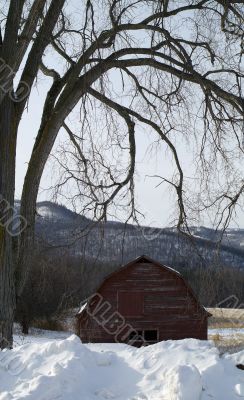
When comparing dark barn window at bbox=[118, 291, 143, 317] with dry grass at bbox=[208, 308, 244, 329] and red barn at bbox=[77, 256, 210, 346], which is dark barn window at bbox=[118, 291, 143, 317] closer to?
red barn at bbox=[77, 256, 210, 346]

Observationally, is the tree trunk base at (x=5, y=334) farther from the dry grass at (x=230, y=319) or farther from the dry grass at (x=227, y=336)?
the dry grass at (x=230, y=319)

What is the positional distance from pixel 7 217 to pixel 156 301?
62.8 ft

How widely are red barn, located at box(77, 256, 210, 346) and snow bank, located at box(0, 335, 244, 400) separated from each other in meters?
19.2

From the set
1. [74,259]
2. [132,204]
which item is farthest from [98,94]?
[74,259]

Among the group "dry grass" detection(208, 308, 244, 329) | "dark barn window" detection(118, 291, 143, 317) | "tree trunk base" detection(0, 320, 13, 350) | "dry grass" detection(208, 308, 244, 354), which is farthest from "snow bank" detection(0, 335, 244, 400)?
"dark barn window" detection(118, 291, 143, 317)

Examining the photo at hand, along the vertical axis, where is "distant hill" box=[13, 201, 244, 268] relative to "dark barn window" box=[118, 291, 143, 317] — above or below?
above

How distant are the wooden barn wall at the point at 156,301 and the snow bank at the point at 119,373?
754 inches

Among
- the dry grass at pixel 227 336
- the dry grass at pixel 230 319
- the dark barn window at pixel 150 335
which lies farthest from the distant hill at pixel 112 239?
the dark barn window at pixel 150 335

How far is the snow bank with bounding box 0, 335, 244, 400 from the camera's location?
4.50 metres

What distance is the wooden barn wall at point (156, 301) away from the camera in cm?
2489

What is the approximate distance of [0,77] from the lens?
6.73 metres

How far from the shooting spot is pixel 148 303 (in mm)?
25078

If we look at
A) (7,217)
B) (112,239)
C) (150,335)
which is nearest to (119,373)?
(7,217)

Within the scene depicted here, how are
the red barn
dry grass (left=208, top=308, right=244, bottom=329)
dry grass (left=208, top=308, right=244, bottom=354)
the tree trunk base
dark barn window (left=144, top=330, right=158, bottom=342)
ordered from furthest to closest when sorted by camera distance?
dark barn window (left=144, top=330, right=158, bottom=342) < the red barn < dry grass (left=208, top=308, right=244, bottom=329) < dry grass (left=208, top=308, right=244, bottom=354) < the tree trunk base
